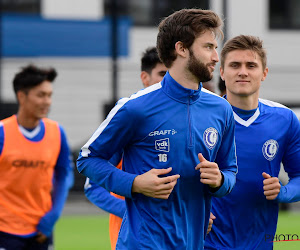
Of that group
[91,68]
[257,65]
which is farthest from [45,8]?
[257,65]

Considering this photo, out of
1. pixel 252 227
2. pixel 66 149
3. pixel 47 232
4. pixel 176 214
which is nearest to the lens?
pixel 176 214

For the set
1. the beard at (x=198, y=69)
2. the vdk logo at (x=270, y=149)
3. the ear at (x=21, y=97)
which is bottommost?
the ear at (x=21, y=97)

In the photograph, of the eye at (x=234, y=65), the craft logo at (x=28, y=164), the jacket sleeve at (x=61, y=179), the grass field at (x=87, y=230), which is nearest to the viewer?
the eye at (x=234, y=65)

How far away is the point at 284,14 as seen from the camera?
24594mm

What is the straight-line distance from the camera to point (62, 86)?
70.7 ft

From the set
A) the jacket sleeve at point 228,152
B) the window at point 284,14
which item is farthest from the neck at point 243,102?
the window at point 284,14

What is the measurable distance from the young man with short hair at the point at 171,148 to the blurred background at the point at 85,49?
1647 centimetres

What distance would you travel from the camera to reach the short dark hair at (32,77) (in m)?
7.46

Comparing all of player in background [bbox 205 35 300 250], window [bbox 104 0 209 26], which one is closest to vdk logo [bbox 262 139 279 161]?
player in background [bbox 205 35 300 250]

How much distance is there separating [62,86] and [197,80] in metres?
17.6

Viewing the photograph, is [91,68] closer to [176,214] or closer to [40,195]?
[40,195]

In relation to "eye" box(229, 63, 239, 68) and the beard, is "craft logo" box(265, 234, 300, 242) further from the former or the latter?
the beard

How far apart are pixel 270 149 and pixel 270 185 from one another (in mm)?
298

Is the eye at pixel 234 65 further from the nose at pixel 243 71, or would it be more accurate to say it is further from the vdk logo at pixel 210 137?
the vdk logo at pixel 210 137
